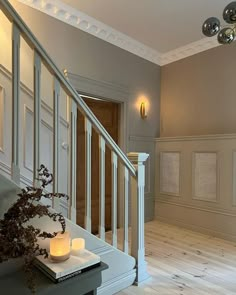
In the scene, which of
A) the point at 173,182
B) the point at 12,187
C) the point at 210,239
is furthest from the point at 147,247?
the point at 12,187

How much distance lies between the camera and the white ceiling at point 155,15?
112 inches

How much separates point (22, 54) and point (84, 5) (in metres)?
0.95

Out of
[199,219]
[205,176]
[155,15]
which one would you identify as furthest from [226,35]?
[199,219]

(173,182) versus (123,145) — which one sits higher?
(123,145)

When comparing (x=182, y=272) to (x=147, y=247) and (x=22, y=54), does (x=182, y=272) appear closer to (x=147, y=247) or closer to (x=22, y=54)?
(x=147, y=247)

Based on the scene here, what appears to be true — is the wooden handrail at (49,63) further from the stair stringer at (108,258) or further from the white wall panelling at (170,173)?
the white wall panelling at (170,173)

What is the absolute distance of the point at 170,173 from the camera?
404 cm

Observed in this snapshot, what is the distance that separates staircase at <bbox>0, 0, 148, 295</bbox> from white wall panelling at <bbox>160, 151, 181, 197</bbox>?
70.9 inches

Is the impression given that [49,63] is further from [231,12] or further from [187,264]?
[187,264]

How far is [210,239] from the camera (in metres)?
3.35

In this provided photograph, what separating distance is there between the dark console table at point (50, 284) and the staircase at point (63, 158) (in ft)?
1.08

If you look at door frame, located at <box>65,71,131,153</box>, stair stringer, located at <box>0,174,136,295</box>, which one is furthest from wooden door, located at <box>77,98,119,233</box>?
stair stringer, located at <box>0,174,136,295</box>

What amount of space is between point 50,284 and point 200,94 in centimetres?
340

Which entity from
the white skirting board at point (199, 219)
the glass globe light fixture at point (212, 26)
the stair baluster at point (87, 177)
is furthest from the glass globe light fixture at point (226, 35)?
the white skirting board at point (199, 219)
